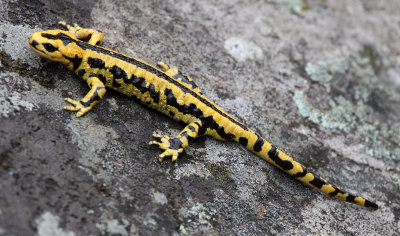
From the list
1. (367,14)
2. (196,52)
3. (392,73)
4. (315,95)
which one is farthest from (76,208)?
(367,14)

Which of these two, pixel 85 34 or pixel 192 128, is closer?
pixel 192 128

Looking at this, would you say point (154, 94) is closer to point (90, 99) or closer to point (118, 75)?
point (118, 75)

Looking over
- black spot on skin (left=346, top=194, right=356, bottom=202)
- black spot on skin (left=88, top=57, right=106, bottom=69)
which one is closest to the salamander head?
black spot on skin (left=88, top=57, right=106, bottom=69)

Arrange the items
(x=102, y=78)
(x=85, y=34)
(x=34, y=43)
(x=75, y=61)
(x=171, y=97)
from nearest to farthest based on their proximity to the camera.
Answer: (x=34, y=43)
(x=75, y=61)
(x=102, y=78)
(x=171, y=97)
(x=85, y=34)

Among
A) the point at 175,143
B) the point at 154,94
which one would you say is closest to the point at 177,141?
the point at 175,143

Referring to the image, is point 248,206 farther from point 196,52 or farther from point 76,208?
point 196,52

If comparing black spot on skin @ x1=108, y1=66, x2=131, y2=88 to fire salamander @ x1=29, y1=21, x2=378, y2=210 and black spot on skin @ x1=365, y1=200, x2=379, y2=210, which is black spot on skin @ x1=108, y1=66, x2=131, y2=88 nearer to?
fire salamander @ x1=29, y1=21, x2=378, y2=210

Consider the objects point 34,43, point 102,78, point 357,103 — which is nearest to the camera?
point 34,43
